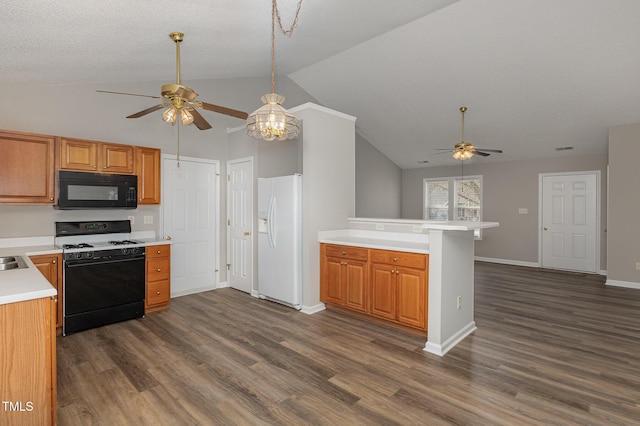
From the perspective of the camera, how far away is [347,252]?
13.1ft

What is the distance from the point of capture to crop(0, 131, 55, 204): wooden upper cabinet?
10.9 ft

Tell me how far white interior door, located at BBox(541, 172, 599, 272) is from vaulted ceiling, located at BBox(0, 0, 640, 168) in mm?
667

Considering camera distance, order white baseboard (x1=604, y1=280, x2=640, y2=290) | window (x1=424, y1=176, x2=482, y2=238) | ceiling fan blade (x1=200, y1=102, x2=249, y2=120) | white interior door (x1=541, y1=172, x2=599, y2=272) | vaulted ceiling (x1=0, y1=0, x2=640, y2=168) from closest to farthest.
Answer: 1. vaulted ceiling (x1=0, y1=0, x2=640, y2=168)
2. ceiling fan blade (x1=200, y1=102, x2=249, y2=120)
3. white baseboard (x1=604, y1=280, x2=640, y2=290)
4. white interior door (x1=541, y1=172, x2=599, y2=272)
5. window (x1=424, y1=176, x2=482, y2=238)

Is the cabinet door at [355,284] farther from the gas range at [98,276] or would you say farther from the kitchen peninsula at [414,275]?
the gas range at [98,276]

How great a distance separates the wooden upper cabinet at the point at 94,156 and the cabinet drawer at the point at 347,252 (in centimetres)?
270

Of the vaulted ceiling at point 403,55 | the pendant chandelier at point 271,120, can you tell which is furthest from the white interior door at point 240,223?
the pendant chandelier at point 271,120

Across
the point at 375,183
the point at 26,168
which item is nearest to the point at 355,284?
the point at 26,168

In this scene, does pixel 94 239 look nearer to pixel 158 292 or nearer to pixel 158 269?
pixel 158 269

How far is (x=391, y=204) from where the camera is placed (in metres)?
9.08

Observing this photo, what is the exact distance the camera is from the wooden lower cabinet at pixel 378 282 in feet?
10.9

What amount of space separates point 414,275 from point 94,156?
3.85 metres

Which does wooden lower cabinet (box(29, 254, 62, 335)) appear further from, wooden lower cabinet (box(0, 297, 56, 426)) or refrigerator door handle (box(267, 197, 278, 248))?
refrigerator door handle (box(267, 197, 278, 248))

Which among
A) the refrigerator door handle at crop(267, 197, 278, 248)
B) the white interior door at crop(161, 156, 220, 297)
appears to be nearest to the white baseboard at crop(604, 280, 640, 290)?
the refrigerator door handle at crop(267, 197, 278, 248)

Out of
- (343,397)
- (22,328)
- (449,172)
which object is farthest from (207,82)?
(449,172)
